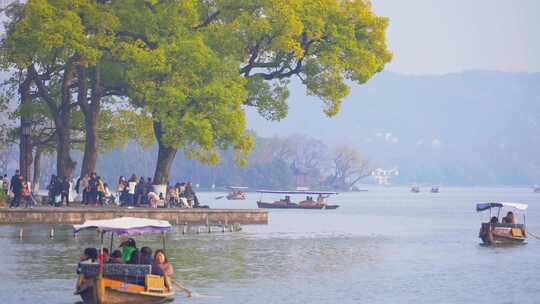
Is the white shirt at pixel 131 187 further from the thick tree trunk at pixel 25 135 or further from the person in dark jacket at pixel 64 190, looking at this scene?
the thick tree trunk at pixel 25 135

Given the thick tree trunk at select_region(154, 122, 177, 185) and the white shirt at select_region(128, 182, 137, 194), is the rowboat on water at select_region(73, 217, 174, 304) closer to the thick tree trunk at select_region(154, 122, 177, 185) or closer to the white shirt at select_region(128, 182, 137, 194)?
the white shirt at select_region(128, 182, 137, 194)

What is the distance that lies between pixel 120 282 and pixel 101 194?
128 ft

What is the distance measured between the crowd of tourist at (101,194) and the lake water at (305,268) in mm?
5379

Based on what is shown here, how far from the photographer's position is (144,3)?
7600cm

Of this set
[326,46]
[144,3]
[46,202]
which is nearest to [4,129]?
[46,202]

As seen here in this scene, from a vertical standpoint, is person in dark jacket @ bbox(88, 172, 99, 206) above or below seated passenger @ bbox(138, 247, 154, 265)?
above

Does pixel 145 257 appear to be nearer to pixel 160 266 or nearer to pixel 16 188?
pixel 160 266

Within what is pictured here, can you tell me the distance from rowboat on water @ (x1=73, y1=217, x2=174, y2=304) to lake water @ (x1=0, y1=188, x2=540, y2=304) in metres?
2.28

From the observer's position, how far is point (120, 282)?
36.2 m

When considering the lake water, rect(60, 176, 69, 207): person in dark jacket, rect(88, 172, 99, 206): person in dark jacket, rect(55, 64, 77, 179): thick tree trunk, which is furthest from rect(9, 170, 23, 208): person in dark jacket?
rect(55, 64, 77, 179): thick tree trunk

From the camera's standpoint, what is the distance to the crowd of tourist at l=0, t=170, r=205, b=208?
73.1 m

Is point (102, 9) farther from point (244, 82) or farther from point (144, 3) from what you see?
point (244, 82)

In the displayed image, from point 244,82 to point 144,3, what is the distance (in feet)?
24.5

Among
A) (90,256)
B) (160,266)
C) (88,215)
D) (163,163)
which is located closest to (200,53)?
(163,163)
